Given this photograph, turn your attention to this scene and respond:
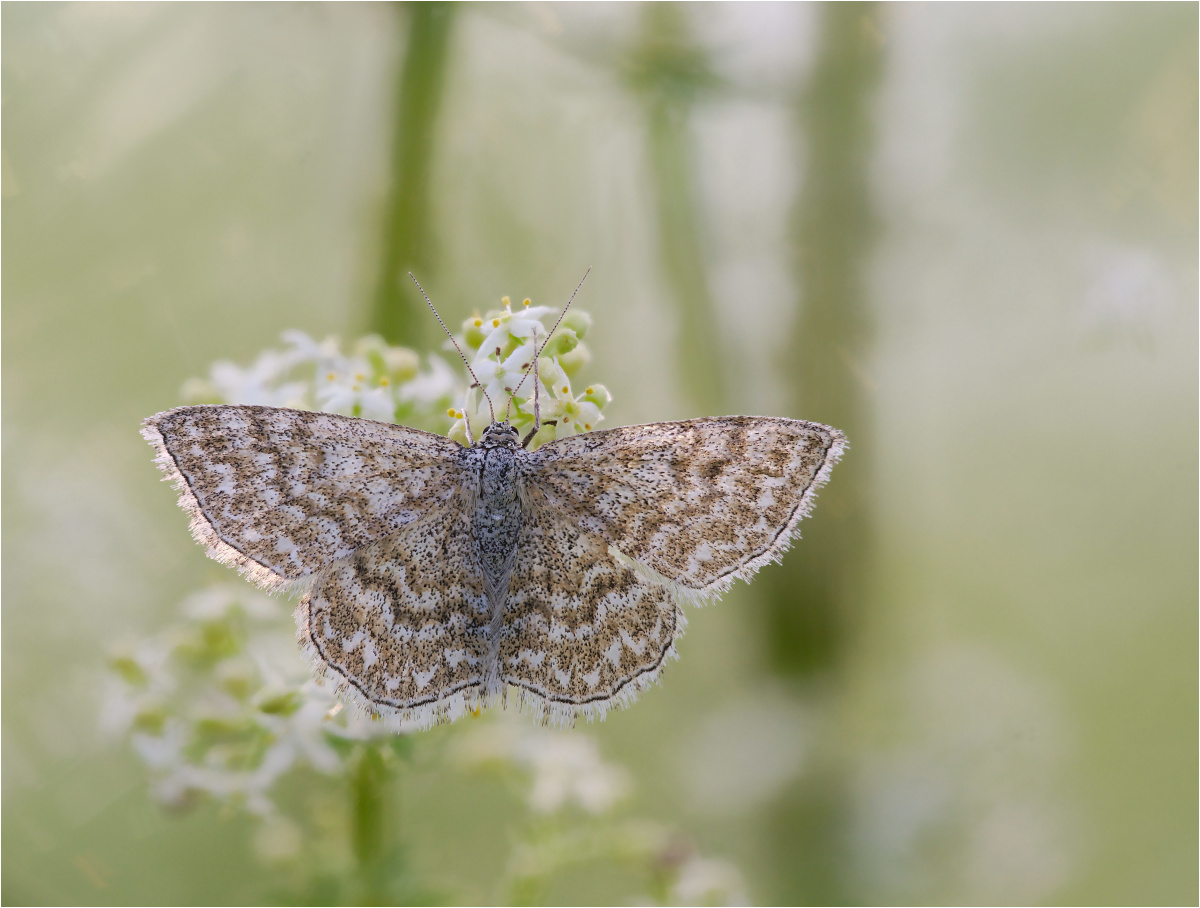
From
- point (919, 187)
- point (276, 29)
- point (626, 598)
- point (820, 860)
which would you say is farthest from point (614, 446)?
point (276, 29)

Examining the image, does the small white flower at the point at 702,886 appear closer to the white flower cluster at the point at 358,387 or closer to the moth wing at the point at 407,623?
the moth wing at the point at 407,623

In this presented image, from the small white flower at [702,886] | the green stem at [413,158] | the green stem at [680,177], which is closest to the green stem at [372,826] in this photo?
the small white flower at [702,886]

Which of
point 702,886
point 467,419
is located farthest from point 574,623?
point 702,886

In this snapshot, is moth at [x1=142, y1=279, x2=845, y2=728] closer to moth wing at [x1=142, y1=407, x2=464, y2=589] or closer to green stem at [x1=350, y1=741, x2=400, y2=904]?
moth wing at [x1=142, y1=407, x2=464, y2=589]

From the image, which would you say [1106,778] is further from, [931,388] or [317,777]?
[317,777]

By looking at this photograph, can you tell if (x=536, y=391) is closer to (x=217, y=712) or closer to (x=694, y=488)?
(x=694, y=488)

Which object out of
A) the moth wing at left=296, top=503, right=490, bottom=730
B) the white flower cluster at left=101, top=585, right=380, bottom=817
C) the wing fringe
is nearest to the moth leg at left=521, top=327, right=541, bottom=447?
the moth wing at left=296, top=503, right=490, bottom=730
